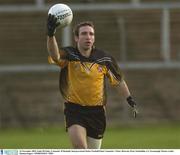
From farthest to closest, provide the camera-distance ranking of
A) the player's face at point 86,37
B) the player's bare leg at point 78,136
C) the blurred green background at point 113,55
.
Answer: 1. the blurred green background at point 113,55
2. the player's face at point 86,37
3. the player's bare leg at point 78,136

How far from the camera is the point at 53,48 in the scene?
32.0 ft

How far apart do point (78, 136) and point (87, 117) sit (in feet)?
1.45

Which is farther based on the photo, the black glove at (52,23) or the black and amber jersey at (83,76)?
the black and amber jersey at (83,76)

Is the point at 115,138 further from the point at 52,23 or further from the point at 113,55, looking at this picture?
the point at 52,23

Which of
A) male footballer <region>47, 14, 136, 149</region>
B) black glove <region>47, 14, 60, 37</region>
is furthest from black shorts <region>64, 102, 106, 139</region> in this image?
black glove <region>47, 14, 60, 37</region>

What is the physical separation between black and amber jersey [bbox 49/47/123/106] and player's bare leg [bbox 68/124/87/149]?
0.36m

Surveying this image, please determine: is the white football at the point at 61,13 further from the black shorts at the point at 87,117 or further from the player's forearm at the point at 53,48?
the black shorts at the point at 87,117

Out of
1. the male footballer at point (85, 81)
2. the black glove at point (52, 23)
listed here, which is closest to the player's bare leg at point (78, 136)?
the male footballer at point (85, 81)

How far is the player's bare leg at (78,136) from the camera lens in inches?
381

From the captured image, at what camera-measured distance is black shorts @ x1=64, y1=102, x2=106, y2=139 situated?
1005 cm

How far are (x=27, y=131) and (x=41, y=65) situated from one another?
2.51 m

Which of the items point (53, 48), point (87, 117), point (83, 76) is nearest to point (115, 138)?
point (87, 117)

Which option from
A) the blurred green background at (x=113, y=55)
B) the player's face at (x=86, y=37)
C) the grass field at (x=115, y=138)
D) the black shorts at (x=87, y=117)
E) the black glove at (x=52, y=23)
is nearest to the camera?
the black glove at (x=52, y=23)

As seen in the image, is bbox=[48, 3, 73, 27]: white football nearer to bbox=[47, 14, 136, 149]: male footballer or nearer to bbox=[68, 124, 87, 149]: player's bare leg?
bbox=[47, 14, 136, 149]: male footballer
